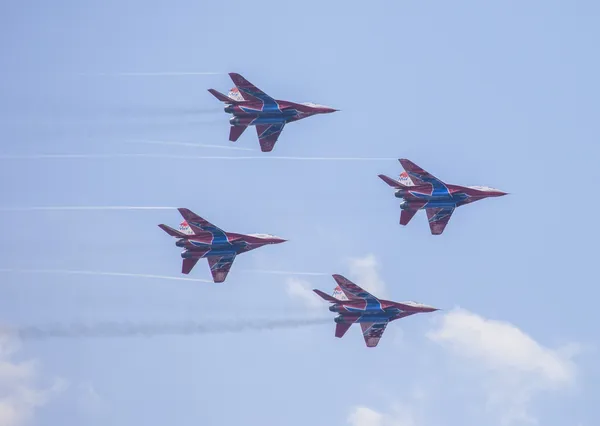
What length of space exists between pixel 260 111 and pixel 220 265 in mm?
11928

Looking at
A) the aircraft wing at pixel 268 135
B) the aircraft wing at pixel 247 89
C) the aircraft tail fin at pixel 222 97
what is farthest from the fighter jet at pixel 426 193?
the aircraft tail fin at pixel 222 97

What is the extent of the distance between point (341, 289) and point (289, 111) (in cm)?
1390

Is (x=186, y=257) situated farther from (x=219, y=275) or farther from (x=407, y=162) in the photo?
(x=407, y=162)

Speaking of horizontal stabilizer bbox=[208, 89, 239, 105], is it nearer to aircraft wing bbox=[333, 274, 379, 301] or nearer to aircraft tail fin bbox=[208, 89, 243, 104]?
aircraft tail fin bbox=[208, 89, 243, 104]

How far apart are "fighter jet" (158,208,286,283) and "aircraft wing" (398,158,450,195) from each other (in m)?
10.8

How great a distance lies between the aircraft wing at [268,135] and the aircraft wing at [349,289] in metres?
11.2

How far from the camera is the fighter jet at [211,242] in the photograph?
140 m

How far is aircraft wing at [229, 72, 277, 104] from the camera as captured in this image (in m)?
140

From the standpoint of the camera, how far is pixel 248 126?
14138cm

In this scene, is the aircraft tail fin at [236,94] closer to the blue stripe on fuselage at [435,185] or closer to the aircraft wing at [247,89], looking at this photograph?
the aircraft wing at [247,89]

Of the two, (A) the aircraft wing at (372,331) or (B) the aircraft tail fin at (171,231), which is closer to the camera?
(B) the aircraft tail fin at (171,231)

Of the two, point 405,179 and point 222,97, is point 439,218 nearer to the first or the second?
point 405,179

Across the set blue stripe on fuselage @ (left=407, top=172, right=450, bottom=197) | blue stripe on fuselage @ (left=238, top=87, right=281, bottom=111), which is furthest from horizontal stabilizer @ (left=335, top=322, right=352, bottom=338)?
blue stripe on fuselage @ (left=238, top=87, right=281, bottom=111)

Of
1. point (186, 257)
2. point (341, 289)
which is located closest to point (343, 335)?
point (341, 289)
